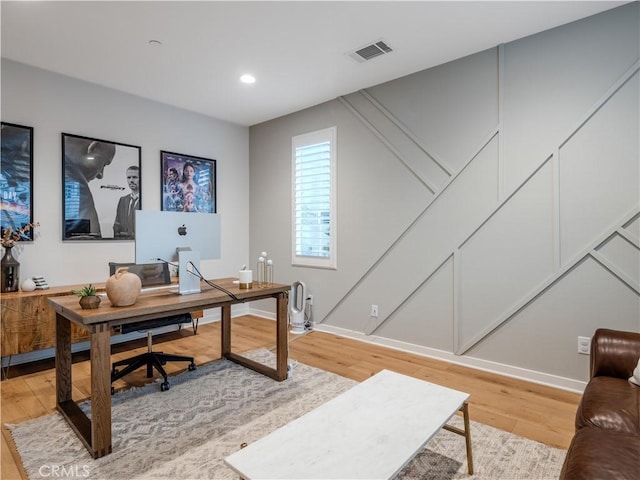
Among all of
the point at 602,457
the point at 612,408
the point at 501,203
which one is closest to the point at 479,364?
the point at 501,203

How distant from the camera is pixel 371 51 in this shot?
3.07 metres

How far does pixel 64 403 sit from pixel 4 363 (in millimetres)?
1338

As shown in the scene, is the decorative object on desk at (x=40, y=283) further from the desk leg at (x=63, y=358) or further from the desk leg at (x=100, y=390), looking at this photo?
the desk leg at (x=100, y=390)

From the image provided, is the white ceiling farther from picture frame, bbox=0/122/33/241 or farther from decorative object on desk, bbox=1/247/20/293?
decorative object on desk, bbox=1/247/20/293

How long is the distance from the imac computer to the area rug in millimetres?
804

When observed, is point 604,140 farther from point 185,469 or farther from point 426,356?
point 185,469

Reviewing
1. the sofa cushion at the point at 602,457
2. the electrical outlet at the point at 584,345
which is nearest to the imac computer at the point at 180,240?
the sofa cushion at the point at 602,457

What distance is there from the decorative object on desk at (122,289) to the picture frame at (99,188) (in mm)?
1988

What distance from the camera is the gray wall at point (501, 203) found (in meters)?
2.55

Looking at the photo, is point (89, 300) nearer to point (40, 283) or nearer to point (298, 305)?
point (40, 283)

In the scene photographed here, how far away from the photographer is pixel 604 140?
257 cm

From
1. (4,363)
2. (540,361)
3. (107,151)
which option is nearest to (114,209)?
(107,151)

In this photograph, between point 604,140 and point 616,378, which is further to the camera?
point 604,140

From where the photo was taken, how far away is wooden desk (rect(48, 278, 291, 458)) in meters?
1.88
